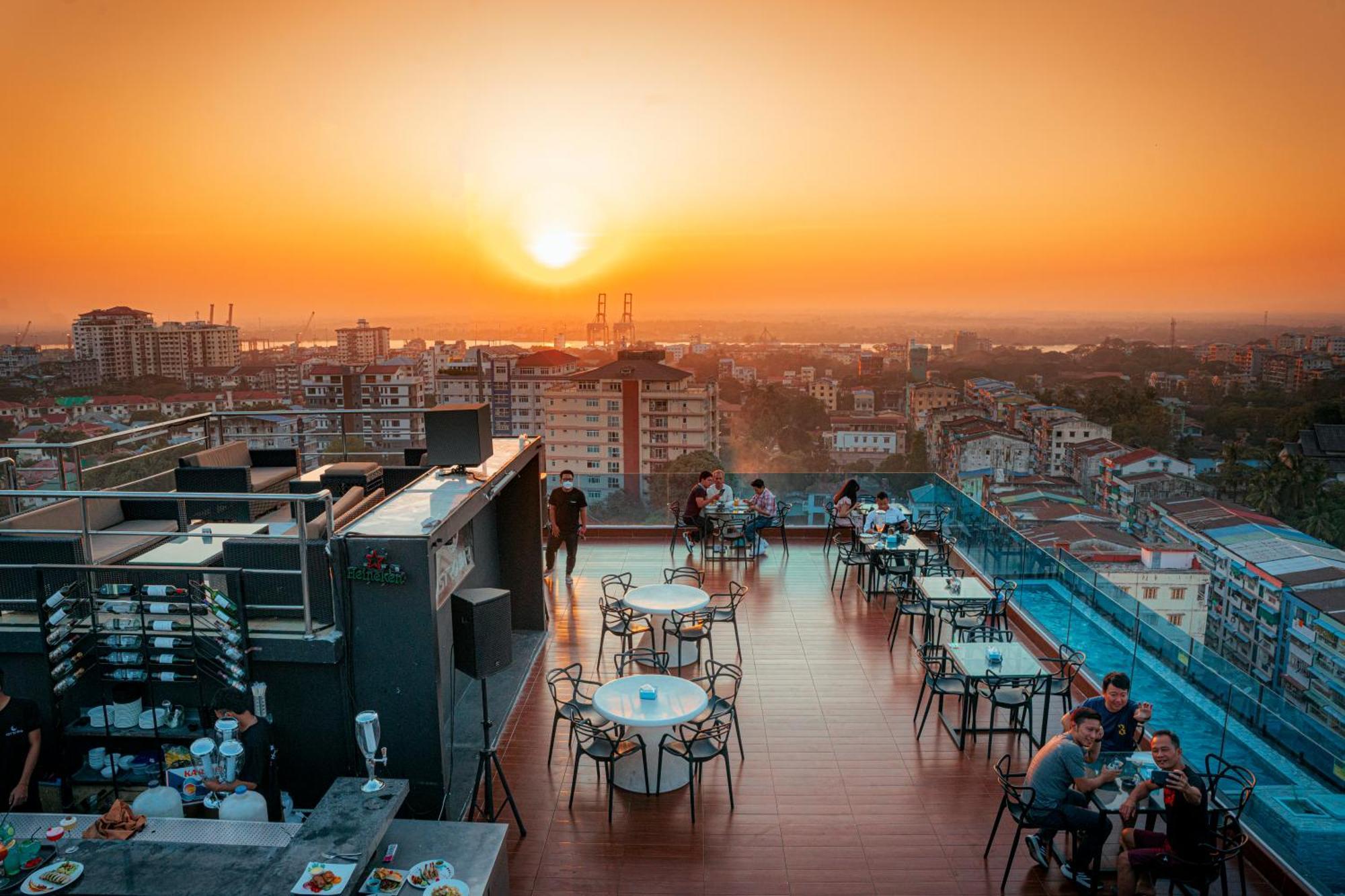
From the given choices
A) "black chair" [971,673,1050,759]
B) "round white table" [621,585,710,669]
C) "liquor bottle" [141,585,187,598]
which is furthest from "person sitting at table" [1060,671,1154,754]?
"liquor bottle" [141,585,187,598]

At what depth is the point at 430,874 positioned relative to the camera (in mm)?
4086

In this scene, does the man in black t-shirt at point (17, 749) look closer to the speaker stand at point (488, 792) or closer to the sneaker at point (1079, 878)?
the speaker stand at point (488, 792)

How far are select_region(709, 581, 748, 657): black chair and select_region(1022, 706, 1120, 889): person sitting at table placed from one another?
348 centimetres

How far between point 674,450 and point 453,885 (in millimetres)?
57306

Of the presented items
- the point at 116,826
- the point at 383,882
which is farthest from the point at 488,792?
the point at 116,826

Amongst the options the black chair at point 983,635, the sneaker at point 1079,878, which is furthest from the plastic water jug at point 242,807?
the black chair at point 983,635

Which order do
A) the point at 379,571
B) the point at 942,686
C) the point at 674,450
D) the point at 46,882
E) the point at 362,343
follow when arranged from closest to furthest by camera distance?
1. the point at 46,882
2. the point at 379,571
3. the point at 942,686
4. the point at 362,343
5. the point at 674,450

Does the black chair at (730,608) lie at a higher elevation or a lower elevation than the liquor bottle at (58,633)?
lower

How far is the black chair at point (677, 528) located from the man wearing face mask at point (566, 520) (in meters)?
1.85

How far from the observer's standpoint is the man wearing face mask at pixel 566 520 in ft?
35.3

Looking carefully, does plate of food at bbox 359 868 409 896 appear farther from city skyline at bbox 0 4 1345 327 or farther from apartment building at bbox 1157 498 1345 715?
city skyline at bbox 0 4 1345 327

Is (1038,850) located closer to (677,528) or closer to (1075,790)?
(1075,790)

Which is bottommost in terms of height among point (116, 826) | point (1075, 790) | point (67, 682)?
point (1075, 790)

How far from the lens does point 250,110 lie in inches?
841
